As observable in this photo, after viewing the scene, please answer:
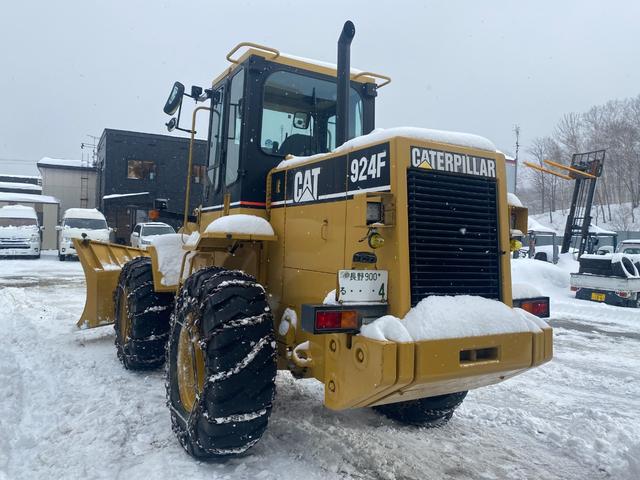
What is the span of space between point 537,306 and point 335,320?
64.5 inches

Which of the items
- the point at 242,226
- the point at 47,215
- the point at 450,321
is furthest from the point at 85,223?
the point at 450,321

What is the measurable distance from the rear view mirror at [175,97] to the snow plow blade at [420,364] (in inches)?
110

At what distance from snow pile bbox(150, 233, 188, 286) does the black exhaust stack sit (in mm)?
2079

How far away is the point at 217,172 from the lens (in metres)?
4.82

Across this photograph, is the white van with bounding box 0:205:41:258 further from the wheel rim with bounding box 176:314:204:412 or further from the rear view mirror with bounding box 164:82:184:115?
the wheel rim with bounding box 176:314:204:412

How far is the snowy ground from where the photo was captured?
134 inches

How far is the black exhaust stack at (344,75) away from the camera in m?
3.84

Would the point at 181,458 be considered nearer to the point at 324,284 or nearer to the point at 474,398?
the point at 324,284

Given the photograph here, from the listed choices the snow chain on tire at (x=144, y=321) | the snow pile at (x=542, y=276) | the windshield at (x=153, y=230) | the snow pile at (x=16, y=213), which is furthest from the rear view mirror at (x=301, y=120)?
the snow pile at (x=16, y=213)

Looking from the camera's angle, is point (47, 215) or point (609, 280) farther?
point (47, 215)

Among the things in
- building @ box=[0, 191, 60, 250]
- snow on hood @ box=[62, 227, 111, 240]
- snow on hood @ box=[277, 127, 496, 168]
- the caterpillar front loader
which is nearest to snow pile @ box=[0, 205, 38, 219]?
snow on hood @ box=[62, 227, 111, 240]

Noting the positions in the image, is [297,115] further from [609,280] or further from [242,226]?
[609,280]

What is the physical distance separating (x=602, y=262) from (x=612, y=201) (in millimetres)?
46775

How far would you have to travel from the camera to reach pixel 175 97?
15.7 ft
